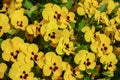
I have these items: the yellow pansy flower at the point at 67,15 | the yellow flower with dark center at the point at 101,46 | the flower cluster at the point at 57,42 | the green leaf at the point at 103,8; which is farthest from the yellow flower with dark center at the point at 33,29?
the green leaf at the point at 103,8

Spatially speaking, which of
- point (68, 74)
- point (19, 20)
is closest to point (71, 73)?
point (68, 74)

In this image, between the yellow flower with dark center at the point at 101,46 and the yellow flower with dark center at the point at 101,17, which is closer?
the yellow flower with dark center at the point at 101,46

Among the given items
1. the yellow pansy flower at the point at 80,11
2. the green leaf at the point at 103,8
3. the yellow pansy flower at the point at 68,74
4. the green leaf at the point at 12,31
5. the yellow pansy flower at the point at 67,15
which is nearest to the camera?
the yellow pansy flower at the point at 68,74

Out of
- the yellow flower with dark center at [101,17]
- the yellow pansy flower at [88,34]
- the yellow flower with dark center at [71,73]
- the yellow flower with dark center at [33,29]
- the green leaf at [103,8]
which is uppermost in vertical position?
the green leaf at [103,8]

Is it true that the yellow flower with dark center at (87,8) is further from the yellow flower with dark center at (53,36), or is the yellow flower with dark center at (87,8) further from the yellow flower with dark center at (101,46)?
the yellow flower with dark center at (53,36)

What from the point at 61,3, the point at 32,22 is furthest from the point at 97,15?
the point at 32,22

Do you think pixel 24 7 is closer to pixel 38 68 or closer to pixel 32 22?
pixel 32 22

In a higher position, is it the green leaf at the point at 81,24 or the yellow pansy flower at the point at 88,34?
the green leaf at the point at 81,24

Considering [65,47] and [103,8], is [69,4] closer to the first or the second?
[103,8]
